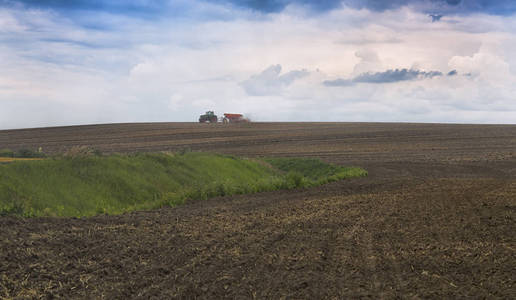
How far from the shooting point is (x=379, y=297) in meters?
6.38

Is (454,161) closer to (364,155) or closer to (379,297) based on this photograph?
(364,155)

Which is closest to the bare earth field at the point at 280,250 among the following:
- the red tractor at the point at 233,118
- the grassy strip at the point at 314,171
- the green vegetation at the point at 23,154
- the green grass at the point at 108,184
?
the green grass at the point at 108,184

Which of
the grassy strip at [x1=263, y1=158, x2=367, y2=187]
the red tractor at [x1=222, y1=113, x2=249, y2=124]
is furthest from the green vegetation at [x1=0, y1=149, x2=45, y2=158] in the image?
the red tractor at [x1=222, y1=113, x2=249, y2=124]

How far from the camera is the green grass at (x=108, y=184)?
46.7 ft

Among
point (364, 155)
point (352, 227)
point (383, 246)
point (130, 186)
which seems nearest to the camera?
point (383, 246)

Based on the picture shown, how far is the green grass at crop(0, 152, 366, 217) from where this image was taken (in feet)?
46.7

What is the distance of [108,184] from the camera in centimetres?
1703

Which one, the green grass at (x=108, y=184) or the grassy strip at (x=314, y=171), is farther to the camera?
the grassy strip at (x=314, y=171)

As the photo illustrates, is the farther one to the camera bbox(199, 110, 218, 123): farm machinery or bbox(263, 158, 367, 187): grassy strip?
bbox(199, 110, 218, 123): farm machinery

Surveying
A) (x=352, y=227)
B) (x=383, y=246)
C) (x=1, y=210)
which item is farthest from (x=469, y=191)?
(x=1, y=210)

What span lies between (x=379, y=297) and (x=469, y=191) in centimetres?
1311

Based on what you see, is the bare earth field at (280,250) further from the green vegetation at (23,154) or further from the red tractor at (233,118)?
the red tractor at (233,118)

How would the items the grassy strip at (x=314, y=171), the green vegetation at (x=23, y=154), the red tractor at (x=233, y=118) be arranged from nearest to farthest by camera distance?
the grassy strip at (x=314, y=171)
the green vegetation at (x=23, y=154)
the red tractor at (x=233, y=118)

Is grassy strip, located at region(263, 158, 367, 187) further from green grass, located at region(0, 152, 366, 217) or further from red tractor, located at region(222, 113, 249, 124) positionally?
red tractor, located at region(222, 113, 249, 124)
